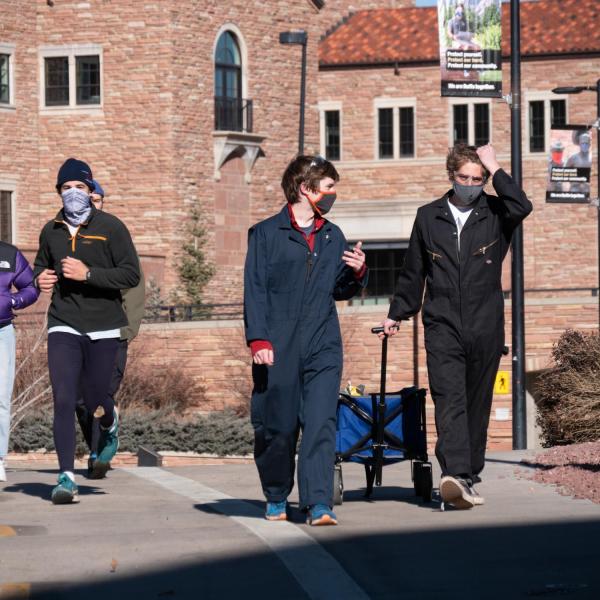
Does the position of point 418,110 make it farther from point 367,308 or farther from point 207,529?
point 207,529

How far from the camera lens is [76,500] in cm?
1100

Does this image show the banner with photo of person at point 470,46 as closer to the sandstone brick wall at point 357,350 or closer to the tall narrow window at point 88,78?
the sandstone brick wall at point 357,350

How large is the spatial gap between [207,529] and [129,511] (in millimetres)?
1171

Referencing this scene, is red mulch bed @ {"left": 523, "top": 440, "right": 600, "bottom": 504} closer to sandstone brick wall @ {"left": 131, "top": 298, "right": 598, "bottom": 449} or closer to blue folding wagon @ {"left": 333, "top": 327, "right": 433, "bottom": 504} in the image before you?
blue folding wagon @ {"left": 333, "top": 327, "right": 433, "bottom": 504}

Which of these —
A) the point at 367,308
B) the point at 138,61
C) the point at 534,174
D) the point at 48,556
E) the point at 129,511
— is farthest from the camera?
the point at 534,174

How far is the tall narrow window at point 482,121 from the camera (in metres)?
52.1

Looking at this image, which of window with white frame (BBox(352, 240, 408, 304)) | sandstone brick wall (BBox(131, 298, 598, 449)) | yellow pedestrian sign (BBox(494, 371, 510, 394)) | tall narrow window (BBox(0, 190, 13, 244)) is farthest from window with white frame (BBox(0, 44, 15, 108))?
yellow pedestrian sign (BBox(494, 371, 510, 394))

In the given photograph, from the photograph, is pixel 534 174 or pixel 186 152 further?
pixel 534 174

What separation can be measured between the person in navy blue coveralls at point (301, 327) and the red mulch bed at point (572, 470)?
188 centimetres

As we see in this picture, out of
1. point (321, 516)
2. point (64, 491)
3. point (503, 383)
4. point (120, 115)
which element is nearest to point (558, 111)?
point (120, 115)

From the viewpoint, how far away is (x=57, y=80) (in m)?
45.0

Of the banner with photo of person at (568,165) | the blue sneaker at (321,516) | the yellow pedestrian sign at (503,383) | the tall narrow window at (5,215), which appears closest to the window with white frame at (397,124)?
the tall narrow window at (5,215)

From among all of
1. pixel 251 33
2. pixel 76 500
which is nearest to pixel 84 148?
pixel 251 33

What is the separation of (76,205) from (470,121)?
41842 mm
